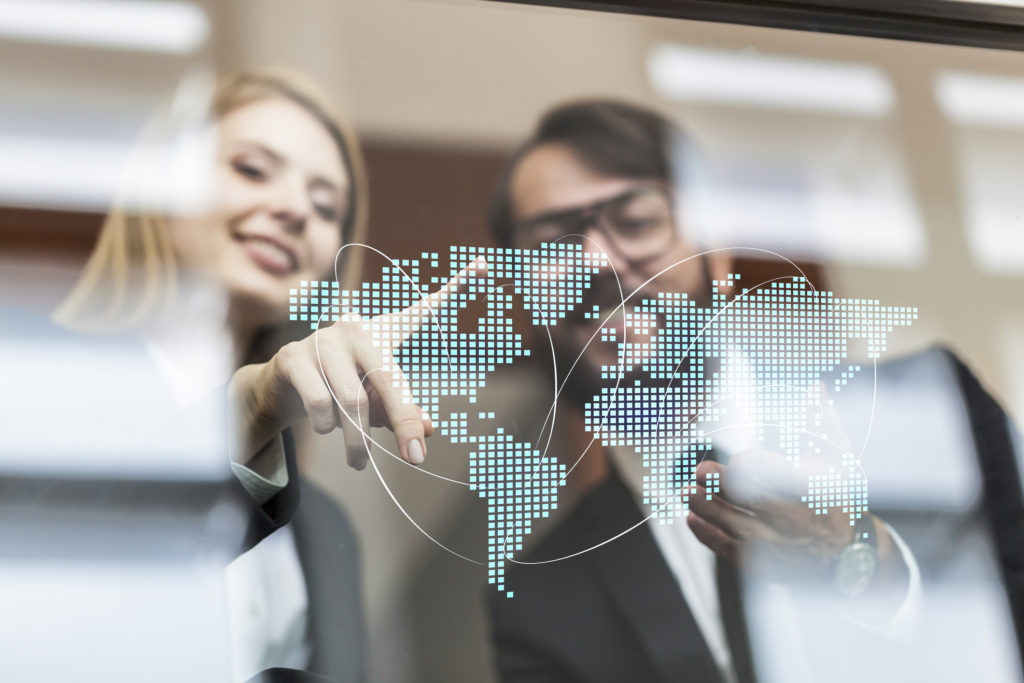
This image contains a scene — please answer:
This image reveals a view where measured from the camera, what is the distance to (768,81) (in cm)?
63

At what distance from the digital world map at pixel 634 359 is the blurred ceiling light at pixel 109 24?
21cm

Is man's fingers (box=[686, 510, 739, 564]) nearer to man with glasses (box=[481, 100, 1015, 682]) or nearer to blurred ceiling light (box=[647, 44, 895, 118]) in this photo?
man with glasses (box=[481, 100, 1015, 682])

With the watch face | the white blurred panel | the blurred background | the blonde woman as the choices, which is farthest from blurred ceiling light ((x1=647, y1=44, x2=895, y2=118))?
the white blurred panel

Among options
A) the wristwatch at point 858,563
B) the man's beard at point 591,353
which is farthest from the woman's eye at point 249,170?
the wristwatch at point 858,563

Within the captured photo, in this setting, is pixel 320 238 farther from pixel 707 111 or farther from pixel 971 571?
pixel 971 571

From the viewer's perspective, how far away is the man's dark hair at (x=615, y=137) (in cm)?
58

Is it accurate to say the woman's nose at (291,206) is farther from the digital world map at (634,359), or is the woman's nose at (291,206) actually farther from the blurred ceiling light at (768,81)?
the blurred ceiling light at (768,81)

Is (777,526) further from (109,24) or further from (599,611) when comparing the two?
(109,24)

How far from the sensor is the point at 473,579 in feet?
1.73

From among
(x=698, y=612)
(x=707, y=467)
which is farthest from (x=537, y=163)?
(x=698, y=612)

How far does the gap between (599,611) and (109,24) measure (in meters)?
0.58

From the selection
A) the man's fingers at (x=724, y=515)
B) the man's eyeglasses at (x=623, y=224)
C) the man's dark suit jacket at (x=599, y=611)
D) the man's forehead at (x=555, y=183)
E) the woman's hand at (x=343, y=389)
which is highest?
the man's forehead at (x=555, y=183)

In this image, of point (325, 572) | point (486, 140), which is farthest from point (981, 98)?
point (325, 572)

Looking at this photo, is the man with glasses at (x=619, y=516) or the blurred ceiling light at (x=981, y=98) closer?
the man with glasses at (x=619, y=516)
